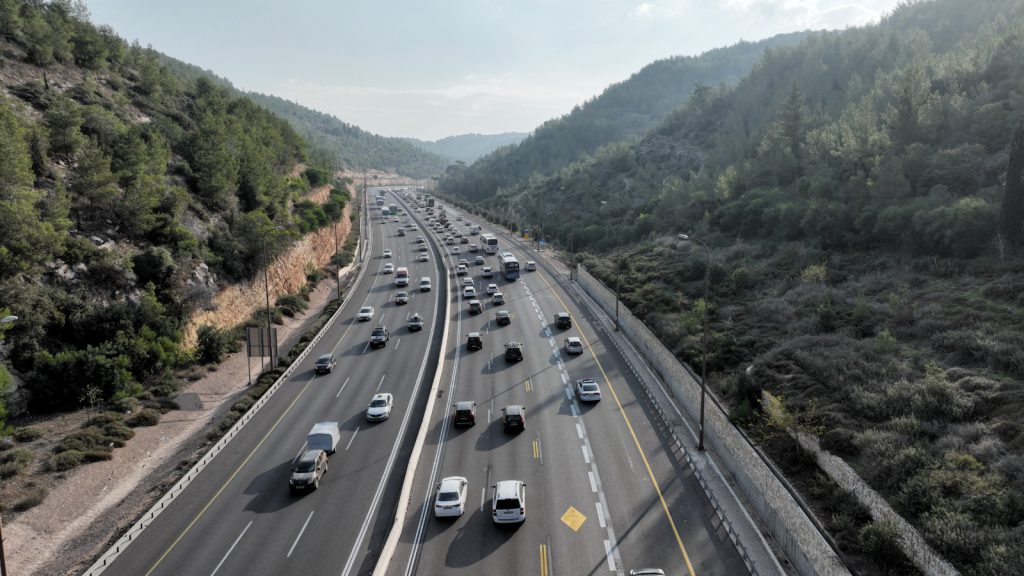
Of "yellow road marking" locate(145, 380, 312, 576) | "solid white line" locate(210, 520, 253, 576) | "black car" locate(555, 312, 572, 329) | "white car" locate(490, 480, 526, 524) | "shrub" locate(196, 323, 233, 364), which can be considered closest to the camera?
"solid white line" locate(210, 520, 253, 576)

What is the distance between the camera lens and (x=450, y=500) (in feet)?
83.1

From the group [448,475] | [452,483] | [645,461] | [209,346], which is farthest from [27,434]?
[645,461]

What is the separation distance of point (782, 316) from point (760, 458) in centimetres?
2379

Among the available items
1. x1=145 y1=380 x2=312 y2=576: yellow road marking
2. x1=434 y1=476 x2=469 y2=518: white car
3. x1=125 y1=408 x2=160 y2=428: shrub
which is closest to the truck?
x1=145 y1=380 x2=312 y2=576: yellow road marking

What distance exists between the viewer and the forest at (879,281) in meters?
25.6

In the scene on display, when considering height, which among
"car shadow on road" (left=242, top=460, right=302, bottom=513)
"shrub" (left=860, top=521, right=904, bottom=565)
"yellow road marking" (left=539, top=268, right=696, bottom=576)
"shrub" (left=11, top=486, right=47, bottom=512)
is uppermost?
"shrub" (left=860, top=521, right=904, bottom=565)

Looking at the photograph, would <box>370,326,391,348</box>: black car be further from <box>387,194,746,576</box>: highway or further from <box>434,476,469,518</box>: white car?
<box>434,476,469,518</box>: white car

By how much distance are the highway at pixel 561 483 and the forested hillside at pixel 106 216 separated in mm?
25075

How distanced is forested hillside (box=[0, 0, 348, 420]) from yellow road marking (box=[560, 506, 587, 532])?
33.9 m

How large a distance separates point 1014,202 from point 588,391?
1622 inches

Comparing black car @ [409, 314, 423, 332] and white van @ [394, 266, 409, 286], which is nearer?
black car @ [409, 314, 423, 332]

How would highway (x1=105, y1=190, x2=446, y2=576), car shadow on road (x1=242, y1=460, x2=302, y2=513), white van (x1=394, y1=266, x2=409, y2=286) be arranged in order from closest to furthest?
highway (x1=105, y1=190, x2=446, y2=576), car shadow on road (x1=242, y1=460, x2=302, y2=513), white van (x1=394, y1=266, x2=409, y2=286)

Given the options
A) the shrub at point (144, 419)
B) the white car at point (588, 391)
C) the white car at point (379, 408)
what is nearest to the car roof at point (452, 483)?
the white car at point (379, 408)

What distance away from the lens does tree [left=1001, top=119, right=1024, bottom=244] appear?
157ft
